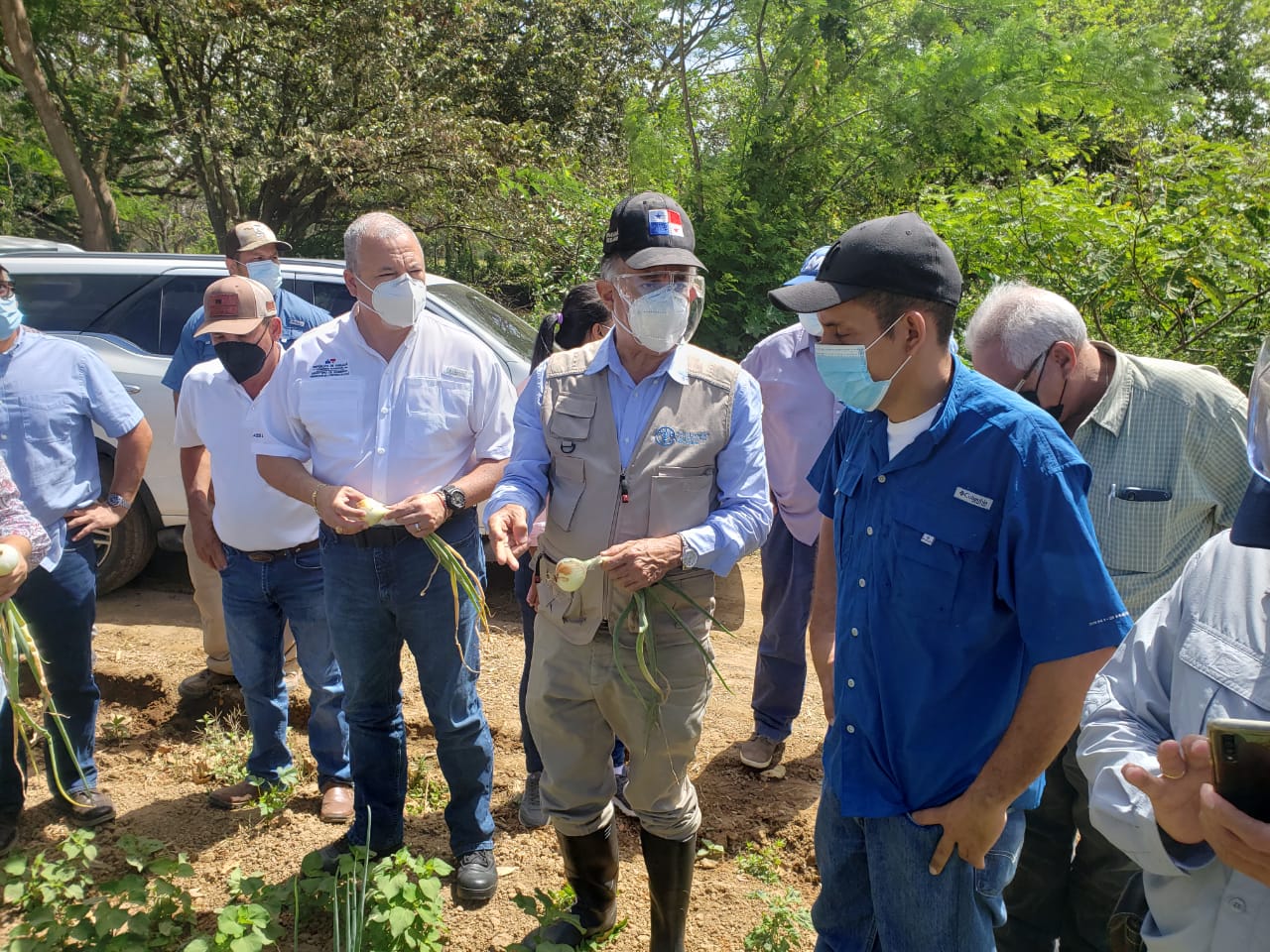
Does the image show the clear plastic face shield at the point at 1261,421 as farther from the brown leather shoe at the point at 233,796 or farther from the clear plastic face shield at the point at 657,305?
the brown leather shoe at the point at 233,796

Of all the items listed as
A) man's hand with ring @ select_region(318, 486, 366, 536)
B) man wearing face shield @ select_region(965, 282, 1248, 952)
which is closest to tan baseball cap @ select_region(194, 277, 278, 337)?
man's hand with ring @ select_region(318, 486, 366, 536)

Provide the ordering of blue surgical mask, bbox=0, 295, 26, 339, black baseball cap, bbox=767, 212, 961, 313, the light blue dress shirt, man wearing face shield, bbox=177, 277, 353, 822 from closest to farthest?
1. black baseball cap, bbox=767, 212, 961, 313
2. blue surgical mask, bbox=0, 295, 26, 339
3. man wearing face shield, bbox=177, 277, 353, 822
4. the light blue dress shirt

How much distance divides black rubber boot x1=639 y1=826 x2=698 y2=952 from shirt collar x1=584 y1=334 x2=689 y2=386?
137 cm

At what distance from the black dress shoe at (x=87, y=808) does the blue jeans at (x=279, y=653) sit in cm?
53

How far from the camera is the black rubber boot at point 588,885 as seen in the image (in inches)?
111

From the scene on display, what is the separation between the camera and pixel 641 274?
273 cm

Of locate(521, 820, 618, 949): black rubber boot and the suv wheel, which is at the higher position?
locate(521, 820, 618, 949): black rubber boot

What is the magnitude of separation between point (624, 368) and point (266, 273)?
122 inches

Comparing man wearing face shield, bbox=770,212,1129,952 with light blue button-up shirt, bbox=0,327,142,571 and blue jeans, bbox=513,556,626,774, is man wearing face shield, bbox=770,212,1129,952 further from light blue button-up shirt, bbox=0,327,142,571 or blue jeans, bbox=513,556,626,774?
light blue button-up shirt, bbox=0,327,142,571

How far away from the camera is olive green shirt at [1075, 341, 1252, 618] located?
8.32 feet

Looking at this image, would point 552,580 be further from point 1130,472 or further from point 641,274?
point 1130,472

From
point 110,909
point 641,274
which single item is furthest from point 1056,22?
point 110,909

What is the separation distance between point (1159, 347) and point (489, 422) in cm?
449

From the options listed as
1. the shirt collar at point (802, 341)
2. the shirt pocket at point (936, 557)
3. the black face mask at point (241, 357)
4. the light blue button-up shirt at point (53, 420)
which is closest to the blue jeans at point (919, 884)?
the shirt pocket at point (936, 557)
